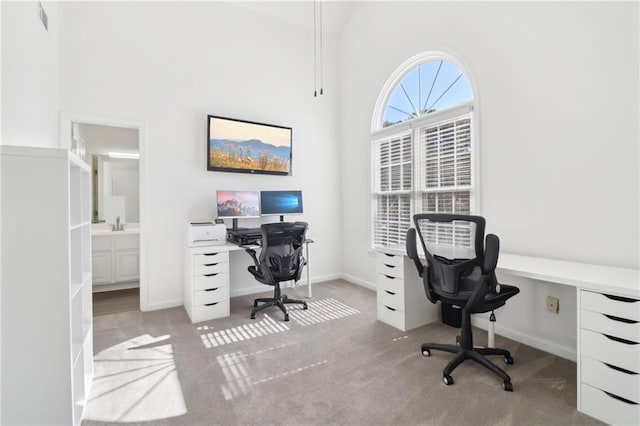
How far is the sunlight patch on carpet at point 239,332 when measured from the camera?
262 cm

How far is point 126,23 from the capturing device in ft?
10.7

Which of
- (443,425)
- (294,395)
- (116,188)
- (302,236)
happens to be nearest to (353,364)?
(294,395)

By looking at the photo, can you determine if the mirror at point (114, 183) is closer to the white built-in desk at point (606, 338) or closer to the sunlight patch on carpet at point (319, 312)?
the sunlight patch on carpet at point (319, 312)

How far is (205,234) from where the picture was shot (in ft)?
10.7

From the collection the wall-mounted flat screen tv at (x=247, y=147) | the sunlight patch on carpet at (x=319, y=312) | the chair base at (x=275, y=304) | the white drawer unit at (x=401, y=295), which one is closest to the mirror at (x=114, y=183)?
the wall-mounted flat screen tv at (x=247, y=147)

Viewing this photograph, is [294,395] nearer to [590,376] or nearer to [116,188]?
[590,376]

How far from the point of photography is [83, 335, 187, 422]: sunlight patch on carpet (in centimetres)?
171

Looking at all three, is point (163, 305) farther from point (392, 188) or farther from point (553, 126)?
point (553, 126)

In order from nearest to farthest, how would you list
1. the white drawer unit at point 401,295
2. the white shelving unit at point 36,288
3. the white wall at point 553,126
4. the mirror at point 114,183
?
the white shelving unit at point 36,288 < the white wall at point 553,126 < the white drawer unit at point 401,295 < the mirror at point 114,183

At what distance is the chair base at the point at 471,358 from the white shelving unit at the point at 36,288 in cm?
210

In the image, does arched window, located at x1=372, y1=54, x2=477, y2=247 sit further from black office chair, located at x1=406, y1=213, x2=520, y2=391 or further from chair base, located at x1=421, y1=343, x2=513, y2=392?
chair base, located at x1=421, y1=343, x2=513, y2=392

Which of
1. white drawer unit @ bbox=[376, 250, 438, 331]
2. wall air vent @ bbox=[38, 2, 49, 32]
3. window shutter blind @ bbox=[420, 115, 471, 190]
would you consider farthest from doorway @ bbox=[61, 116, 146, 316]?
window shutter blind @ bbox=[420, 115, 471, 190]

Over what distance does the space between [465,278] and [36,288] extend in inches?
93.0

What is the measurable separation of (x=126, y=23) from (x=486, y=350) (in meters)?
4.68
